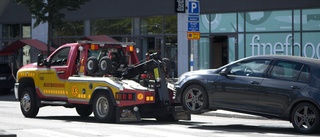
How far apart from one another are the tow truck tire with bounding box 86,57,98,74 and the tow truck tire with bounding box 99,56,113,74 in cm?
22

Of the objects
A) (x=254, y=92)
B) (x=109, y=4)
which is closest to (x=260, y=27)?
(x=109, y=4)

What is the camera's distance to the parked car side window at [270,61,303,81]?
14141 millimetres

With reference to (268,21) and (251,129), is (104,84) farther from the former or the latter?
(268,21)

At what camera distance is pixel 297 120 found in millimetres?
13836

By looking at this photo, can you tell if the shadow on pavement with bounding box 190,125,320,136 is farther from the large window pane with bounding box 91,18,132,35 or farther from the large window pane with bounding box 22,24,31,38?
the large window pane with bounding box 22,24,31,38

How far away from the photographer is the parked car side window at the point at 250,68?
48.1 ft

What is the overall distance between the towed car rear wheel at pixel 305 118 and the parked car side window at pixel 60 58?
6.73 meters

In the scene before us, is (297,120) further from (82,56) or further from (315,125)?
(82,56)

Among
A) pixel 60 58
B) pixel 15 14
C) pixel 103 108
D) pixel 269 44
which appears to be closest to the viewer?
pixel 103 108

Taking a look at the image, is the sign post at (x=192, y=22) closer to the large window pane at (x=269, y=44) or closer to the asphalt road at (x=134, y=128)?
the asphalt road at (x=134, y=128)

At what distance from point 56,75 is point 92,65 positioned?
4.59 feet

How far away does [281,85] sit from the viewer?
14.1 metres

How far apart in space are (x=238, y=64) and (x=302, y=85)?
1.72 metres

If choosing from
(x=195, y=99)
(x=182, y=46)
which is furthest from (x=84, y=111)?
(x=182, y=46)
